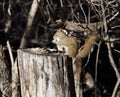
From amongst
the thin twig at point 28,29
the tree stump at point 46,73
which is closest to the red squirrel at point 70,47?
the tree stump at point 46,73

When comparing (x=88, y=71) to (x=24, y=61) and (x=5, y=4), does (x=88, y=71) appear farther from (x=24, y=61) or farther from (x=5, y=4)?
(x=24, y=61)

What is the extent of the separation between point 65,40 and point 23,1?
250 centimetres

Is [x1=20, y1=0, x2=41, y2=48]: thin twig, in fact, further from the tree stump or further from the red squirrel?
the tree stump

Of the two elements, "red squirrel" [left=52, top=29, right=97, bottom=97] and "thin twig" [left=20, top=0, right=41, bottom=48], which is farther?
"thin twig" [left=20, top=0, right=41, bottom=48]

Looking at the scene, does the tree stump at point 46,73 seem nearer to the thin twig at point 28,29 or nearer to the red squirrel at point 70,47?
the red squirrel at point 70,47

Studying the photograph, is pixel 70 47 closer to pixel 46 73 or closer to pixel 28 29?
pixel 46 73

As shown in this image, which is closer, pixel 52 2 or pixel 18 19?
pixel 52 2

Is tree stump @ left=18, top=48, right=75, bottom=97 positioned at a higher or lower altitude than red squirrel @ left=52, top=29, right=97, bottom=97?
lower

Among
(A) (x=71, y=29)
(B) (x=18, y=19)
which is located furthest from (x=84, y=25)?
(B) (x=18, y=19)

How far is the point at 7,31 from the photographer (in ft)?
18.2

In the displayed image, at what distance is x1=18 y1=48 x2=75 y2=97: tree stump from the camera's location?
3092 mm

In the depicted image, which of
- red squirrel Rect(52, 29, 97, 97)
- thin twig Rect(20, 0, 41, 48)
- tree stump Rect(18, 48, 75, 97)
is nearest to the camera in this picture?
tree stump Rect(18, 48, 75, 97)

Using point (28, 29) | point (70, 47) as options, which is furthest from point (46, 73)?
point (28, 29)

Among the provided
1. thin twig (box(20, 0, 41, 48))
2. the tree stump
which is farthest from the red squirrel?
thin twig (box(20, 0, 41, 48))
